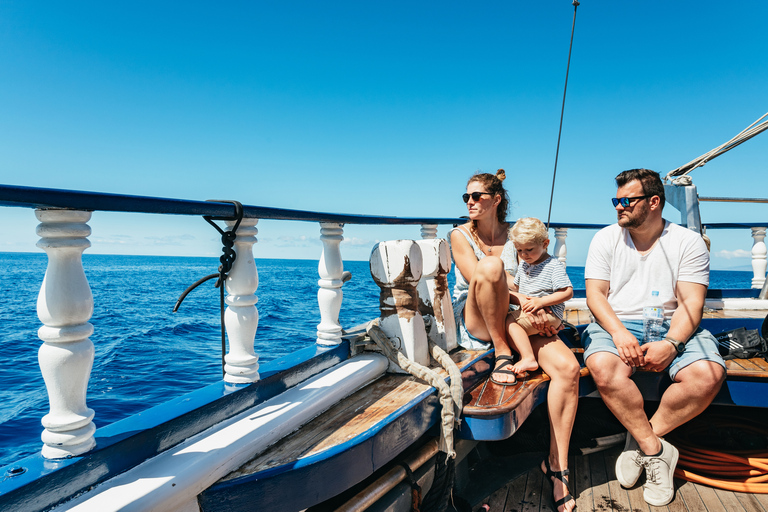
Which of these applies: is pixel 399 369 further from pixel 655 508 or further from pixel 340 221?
pixel 655 508

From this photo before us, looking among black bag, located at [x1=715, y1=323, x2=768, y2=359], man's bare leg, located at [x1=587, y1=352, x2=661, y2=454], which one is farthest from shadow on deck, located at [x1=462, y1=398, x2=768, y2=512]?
black bag, located at [x1=715, y1=323, x2=768, y2=359]

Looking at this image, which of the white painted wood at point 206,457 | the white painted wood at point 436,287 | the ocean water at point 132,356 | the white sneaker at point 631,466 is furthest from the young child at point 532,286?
the ocean water at point 132,356

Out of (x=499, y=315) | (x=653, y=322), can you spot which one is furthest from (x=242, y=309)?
(x=653, y=322)

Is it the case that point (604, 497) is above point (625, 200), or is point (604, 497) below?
below

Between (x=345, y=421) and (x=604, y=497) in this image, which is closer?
(x=345, y=421)

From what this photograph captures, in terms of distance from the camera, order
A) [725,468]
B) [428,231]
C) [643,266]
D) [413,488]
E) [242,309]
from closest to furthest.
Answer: [242,309] → [413,488] → [725,468] → [643,266] → [428,231]

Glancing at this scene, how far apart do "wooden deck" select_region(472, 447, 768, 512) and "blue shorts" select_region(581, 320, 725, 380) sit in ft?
2.04

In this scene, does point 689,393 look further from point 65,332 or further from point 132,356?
point 132,356

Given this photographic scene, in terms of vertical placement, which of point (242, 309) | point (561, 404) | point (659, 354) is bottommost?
point (561, 404)

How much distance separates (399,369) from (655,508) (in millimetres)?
1433

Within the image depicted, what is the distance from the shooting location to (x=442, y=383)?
2.12 meters

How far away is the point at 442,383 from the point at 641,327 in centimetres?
132

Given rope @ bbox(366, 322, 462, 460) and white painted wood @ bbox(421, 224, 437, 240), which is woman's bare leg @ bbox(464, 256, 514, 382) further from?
white painted wood @ bbox(421, 224, 437, 240)

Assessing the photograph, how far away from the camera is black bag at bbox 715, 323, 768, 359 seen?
2.72 meters
